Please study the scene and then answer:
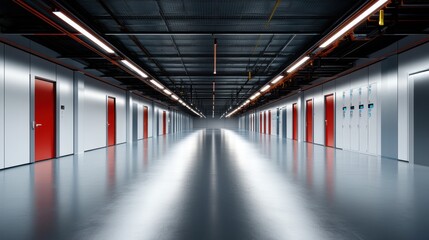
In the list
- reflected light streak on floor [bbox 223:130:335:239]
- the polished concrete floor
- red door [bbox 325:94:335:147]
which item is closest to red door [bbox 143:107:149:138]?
red door [bbox 325:94:335:147]

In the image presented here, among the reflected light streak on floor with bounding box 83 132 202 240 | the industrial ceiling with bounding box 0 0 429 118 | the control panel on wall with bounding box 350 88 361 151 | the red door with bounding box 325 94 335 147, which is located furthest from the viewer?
the red door with bounding box 325 94 335 147

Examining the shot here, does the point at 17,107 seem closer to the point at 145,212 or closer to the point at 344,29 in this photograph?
the point at 145,212

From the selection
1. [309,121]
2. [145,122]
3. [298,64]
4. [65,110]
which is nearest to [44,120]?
[65,110]

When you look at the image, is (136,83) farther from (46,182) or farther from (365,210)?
(365,210)

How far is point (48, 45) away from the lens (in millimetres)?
8320

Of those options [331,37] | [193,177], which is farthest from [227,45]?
[193,177]

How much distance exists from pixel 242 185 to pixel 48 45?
7.72 meters

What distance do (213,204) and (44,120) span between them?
7908 mm

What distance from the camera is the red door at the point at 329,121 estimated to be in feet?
45.5

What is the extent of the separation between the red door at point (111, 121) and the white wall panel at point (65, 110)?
12.9 ft

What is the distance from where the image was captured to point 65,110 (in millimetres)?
10133

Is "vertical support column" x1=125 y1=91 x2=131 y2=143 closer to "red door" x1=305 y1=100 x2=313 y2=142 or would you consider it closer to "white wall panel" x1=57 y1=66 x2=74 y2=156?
"white wall panel" x1=57 y1=66 x2=74 y2=156

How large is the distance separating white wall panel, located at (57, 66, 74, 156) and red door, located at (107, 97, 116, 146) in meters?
3.93

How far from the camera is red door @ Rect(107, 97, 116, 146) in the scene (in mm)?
14594
